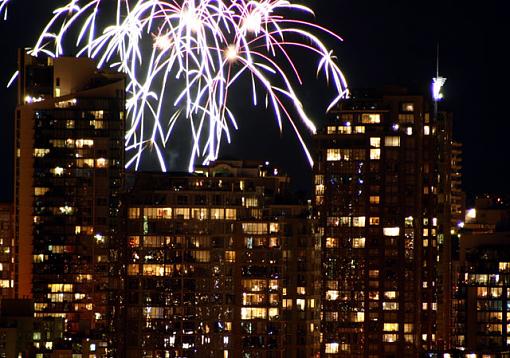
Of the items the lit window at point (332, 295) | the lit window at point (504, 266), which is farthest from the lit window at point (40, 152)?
the lit window at point (504, 266)

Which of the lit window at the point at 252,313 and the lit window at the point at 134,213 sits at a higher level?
the lit window at the point at 134,213

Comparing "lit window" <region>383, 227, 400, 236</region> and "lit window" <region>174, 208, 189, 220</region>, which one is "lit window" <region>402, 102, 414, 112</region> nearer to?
"lit window" <region>383, 227, 400, 236</region>

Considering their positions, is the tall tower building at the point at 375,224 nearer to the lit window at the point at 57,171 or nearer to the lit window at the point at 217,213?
the lit window at the point at 57,171

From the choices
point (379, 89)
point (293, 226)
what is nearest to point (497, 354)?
point (293, 226)

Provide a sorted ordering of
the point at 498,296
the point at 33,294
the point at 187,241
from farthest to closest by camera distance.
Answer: the point at 33,294 < the point at 498,296 < the point at 187,241

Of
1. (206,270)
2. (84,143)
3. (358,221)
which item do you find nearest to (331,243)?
(358,221)

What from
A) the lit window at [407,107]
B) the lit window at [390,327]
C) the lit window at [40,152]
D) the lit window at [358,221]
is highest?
the lit window at [407,107]

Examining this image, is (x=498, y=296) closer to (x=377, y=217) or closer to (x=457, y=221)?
(x=377, y=217)
